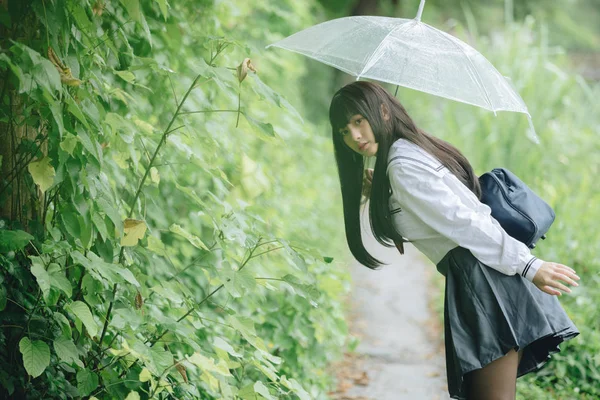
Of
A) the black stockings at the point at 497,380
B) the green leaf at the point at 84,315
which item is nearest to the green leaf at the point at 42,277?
the green leaf at the point at 84,315

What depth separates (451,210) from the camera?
2475mm

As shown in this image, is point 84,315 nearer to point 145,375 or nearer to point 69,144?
point 145,375

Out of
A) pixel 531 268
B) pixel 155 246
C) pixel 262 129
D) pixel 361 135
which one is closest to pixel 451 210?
pixel 531 268

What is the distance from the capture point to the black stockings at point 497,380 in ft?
8.45

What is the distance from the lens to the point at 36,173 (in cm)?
216

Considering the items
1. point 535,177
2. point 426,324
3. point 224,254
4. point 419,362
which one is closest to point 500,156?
point 535,177

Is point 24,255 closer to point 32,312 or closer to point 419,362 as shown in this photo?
point 32,312

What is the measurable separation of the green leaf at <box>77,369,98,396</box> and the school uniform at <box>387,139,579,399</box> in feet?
4.11

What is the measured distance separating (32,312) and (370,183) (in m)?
1.45

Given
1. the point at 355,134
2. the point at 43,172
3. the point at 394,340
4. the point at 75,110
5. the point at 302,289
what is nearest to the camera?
the point at 75,110

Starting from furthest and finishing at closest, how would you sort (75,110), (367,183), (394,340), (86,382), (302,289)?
(394,340), (367,183), (302,289), (86,382), (75,110)

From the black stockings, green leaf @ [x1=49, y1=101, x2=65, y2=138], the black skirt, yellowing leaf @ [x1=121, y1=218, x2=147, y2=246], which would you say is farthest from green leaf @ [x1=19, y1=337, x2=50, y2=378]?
the black stockings

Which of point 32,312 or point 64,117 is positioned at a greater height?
point 64,117

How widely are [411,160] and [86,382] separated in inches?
54.5
